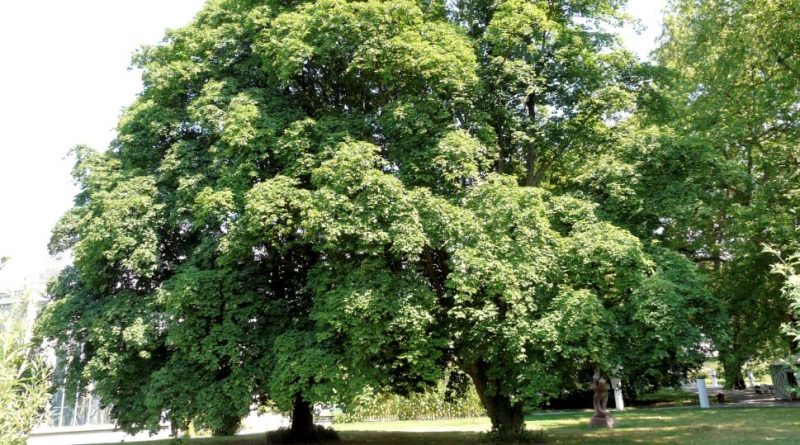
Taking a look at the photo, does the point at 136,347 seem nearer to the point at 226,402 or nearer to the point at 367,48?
the point at 226,402

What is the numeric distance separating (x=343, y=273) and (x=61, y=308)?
8.84 metres

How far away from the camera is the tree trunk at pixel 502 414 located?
14219 mm

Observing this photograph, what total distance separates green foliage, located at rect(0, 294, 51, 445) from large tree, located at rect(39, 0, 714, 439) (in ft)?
19.6

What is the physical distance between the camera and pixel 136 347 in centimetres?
1362

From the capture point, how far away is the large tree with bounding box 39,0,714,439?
11570 millimetres

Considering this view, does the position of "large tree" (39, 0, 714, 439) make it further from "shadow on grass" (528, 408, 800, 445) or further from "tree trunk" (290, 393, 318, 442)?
"tree trunk" (290, 393, 318, 442)

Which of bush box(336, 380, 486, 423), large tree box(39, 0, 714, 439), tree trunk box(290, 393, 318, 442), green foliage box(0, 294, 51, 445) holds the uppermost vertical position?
large tree box(39, 0, 714, 439)

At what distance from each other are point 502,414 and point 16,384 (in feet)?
37.4

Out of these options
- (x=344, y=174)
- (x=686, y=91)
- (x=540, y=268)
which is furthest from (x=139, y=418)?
(x=686, y=91)

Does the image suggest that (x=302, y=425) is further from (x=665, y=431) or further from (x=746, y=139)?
(x=746, y=139)

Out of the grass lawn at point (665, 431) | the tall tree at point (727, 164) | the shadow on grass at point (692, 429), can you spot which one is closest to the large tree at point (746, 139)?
the tall tree at point (727, 164)

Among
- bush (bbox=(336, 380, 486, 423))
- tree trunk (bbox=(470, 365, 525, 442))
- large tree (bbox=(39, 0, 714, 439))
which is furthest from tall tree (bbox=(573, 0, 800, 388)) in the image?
bush (bbox=(336, 380, 486, 423))

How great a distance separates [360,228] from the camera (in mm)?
11297

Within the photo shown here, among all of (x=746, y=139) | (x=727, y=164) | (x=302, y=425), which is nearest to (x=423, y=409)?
(x=302, y=425)
